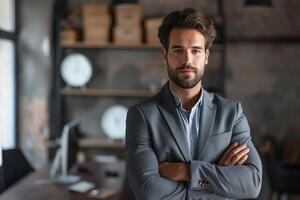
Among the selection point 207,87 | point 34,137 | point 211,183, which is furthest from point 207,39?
point 34,137

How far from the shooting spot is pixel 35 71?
13.2 ft

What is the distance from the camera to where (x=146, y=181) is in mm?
1413

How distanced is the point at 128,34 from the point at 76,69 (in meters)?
0.65

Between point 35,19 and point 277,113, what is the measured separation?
276cm

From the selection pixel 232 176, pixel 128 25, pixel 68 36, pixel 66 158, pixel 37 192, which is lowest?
pixel 37 192

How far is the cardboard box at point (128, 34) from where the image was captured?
3.77m

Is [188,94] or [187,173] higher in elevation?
[188,94]

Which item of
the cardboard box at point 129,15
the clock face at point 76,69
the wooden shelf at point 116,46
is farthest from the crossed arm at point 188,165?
the clock face at point 76,69

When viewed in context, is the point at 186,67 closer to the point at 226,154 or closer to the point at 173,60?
the point at 173,60

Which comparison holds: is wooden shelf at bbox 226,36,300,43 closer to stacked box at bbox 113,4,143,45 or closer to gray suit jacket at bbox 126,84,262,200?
stacked box at bbox 113,4,143,45

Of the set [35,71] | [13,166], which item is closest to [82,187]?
[13,166]

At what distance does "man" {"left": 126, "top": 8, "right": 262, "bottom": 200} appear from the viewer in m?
1.39

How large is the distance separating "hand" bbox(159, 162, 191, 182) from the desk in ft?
3.17

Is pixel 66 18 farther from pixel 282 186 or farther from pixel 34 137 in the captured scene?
pixel 282 186
